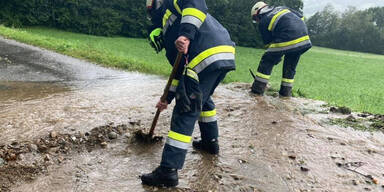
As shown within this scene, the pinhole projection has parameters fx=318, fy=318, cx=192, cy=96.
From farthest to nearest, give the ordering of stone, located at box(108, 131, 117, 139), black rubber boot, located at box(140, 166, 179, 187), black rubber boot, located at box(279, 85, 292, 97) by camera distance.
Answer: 1. black rubber boot, located at box(279, 85, 292, 97)
2. stone, located at box(108, 131, 117, 139)
3. black rubber boot, located at box(140, 166, 179, 187)

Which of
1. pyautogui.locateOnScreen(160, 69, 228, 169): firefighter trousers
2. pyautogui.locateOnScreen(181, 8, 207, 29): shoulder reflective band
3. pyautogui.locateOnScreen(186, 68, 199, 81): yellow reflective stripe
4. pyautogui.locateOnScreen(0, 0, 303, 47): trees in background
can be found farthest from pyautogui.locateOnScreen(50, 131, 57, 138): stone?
pyautogui.locateOnScreen(0, 0, 303, 47): trees in background

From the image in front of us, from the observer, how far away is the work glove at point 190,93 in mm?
2935

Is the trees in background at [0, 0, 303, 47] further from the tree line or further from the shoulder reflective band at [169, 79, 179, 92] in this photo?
the shoulder reflective band at [169, 79, 179, 92]

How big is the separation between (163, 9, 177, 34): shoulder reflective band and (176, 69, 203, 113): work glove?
585 millimetres

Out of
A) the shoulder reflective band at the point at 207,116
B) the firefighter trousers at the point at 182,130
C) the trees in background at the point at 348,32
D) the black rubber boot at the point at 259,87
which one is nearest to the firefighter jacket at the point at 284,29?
the black rubber boot at the point at 259,87

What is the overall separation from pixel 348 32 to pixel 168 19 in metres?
49.2

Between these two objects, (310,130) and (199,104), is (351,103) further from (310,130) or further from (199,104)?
(199,104)

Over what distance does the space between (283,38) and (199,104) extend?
415cm

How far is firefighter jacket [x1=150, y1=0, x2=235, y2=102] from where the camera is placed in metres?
2.91

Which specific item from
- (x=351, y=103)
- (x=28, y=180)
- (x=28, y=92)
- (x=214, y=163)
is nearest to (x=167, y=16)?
(x=214, y=163)

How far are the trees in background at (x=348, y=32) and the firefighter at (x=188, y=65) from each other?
47.0m

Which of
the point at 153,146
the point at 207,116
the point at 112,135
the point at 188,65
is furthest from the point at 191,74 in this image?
the point at 112,135

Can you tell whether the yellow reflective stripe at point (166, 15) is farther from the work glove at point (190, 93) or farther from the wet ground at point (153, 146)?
the wet ground at point (153, 146)

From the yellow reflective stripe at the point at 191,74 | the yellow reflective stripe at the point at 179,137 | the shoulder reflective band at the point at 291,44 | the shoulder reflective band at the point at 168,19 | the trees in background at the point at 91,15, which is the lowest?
the trees in background at the point at 91,15
